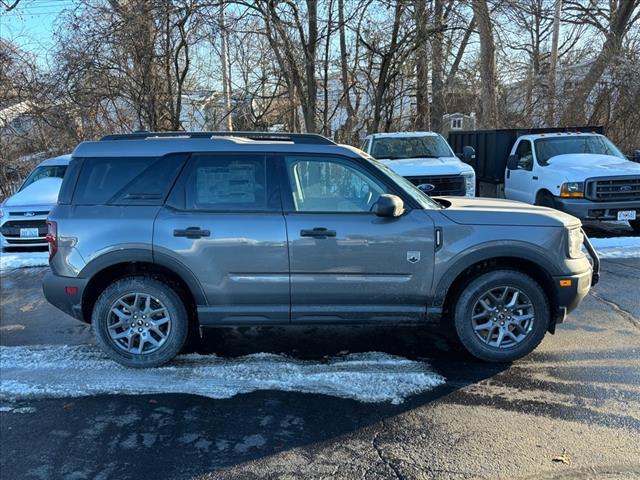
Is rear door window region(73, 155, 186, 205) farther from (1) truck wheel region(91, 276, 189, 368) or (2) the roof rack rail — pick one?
(1) truck wheel region(91, 276, 189, 368)

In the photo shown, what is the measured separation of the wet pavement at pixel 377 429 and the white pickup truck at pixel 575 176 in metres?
5.21

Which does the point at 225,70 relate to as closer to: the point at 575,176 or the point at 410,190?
the point at 575,176

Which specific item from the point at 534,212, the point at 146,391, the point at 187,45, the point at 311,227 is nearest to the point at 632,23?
the point at 187,45

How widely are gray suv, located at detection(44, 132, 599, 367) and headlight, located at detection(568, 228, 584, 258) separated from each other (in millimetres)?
18

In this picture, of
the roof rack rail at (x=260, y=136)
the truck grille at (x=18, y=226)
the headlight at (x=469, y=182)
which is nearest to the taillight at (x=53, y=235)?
the roof rack rail at (x=260, y=136)

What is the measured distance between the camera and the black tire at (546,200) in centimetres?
980

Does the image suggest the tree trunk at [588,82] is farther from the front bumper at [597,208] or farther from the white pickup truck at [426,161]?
the front bumper at [597,208]

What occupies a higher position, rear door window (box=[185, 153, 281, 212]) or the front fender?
rear door window (box=[185, 153, 281, 212])

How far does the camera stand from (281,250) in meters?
4.31

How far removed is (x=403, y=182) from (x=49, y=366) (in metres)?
3.47

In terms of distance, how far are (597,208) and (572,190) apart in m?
0.51

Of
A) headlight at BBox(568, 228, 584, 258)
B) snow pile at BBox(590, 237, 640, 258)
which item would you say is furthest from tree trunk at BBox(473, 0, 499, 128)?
headlight at BBox(568, 228, 584, 258)

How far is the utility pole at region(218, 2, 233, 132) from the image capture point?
13.7m

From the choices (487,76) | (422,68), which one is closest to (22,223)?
(422,68)
